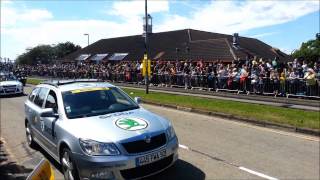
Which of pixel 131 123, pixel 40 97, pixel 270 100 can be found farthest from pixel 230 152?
pixel 270 100

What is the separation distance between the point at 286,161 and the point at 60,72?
44005mm

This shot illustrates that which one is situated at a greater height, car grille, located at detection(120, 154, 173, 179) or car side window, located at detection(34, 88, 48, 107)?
car side window, located at detection(34, 88, 48, 107)

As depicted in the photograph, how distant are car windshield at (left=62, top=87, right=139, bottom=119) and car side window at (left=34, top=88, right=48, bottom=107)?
→ 1049 millimetres

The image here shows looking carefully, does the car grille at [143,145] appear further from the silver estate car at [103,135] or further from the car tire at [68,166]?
the car tire at [68,166]

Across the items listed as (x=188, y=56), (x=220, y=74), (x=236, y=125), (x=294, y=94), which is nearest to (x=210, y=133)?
(x=236, y=125)

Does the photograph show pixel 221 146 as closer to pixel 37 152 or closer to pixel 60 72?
pixel 37 152

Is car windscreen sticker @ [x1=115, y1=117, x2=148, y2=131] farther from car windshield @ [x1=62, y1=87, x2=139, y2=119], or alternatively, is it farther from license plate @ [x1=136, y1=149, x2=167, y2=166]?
car windshield @ [x1=62, y1=87, x2=139, y2=119]

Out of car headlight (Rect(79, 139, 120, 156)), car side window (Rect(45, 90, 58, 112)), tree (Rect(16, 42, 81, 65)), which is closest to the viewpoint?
car headlight (Rect(79, 139, 120, 156))

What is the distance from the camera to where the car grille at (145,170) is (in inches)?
245

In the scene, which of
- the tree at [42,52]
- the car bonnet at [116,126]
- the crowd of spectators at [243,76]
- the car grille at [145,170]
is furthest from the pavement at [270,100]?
the tree at [42,52]

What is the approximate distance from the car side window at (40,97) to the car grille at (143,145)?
3.18 meters

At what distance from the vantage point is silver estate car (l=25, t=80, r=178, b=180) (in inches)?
244

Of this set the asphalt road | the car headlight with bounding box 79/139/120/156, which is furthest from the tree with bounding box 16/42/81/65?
the car headlight with bounding box 79/139/120/156

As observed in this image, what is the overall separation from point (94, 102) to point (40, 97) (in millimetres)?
1866
